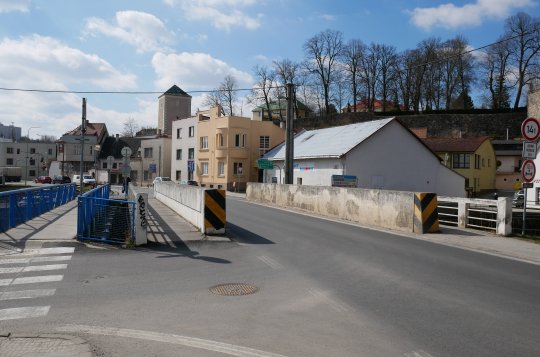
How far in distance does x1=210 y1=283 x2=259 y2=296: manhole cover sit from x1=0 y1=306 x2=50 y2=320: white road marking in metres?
A: 2.46

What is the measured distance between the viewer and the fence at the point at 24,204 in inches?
538

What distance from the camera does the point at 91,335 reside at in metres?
5.50

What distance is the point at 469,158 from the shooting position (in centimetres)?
5834

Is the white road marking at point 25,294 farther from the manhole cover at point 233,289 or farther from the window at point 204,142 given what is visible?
the window at point 204,142

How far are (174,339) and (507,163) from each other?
73.9 m

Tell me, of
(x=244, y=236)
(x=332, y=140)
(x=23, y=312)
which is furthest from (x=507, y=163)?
(x=23, y=312)

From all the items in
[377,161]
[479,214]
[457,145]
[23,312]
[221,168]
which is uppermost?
[457,145]

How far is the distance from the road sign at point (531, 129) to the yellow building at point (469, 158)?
145 ft

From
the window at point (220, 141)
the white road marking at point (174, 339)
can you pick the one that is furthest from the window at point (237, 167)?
the white road marking at point (174, 339)

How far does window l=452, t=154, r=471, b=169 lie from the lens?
58550mm

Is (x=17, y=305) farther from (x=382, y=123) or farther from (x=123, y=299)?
(x=382, y=123)

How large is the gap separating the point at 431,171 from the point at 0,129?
163m

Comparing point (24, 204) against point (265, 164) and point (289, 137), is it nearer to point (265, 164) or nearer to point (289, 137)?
point (289, 137)

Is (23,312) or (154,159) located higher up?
(154,159)
